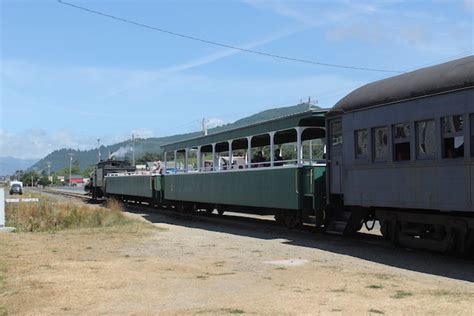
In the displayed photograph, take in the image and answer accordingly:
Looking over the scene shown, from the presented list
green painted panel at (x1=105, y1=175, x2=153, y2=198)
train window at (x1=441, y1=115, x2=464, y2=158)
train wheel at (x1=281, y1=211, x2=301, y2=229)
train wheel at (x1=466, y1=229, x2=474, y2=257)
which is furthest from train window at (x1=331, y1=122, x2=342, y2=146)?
green painted panel at (x1=105, y1=175, x2=153, y2=198)

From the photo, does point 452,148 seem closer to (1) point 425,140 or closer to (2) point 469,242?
(1) point 425,140

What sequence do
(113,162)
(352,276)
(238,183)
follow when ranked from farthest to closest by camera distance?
1. (113,162)
2. (238,183)
3. (352,276)

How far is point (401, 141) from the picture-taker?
39.0 ft

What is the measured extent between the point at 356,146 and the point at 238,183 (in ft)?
20.3

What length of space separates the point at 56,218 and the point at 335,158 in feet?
33.9

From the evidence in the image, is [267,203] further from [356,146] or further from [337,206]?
[356,146]

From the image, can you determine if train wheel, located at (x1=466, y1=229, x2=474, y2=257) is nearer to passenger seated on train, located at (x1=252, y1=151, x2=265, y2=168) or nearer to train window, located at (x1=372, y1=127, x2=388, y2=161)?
train window, located at (x1=372, y1=127, x2=388, y2=161)

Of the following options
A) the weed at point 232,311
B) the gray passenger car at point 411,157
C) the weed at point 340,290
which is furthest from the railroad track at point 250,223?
the weed at point 232,311

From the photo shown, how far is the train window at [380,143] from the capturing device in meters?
12.4

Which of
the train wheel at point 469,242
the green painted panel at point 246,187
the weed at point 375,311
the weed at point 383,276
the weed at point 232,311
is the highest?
the green painted panel at point 246,187

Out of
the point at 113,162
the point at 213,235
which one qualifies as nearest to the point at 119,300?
the point at 213,235

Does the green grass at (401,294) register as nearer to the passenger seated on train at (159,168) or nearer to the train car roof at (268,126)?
the train car roof at (268,126)

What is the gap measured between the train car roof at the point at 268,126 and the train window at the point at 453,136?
16.2 ft

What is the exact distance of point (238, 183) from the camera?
18828 mm
